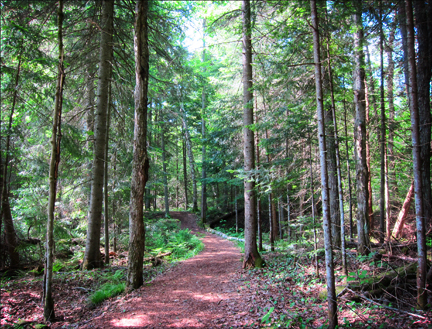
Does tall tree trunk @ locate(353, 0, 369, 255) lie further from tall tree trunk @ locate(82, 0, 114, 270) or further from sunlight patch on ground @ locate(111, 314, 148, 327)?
tall tree trunk @ locate(82, 0, 114, 270)

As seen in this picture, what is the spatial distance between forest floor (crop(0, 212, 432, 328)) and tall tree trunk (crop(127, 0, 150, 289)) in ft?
2.03

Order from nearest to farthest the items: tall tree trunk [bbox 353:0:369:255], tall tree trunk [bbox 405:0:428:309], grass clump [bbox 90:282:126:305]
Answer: tall tree trunk [bbox 405:0:428:309] → grass clump [bbox 90:282:126:305] → tall tree trunk [bbox 353:0:369:255]

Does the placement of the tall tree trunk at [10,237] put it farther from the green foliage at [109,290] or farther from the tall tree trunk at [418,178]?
the tall tree trunk at [418,178]

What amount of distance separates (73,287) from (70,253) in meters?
4.26

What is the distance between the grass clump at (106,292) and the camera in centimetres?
565

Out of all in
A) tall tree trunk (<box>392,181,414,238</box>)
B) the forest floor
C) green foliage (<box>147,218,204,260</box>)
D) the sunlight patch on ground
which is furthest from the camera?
green foliage (<box>147,218,204,260</box>)

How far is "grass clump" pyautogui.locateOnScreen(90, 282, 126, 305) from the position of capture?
18.5ft

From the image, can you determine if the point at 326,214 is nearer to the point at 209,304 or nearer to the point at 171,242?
the point at 209,304

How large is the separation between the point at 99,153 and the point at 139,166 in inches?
128

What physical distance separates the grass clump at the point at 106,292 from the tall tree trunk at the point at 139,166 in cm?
28

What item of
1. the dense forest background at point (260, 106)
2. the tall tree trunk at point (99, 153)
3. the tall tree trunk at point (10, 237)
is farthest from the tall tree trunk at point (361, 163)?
the tall tree trunk at point (10, 237)

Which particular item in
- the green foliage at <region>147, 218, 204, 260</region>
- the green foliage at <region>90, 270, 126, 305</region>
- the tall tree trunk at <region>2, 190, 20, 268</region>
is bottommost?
the green foliage at <region>147, 218, 204, 260</region>

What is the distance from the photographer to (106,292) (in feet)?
19.4

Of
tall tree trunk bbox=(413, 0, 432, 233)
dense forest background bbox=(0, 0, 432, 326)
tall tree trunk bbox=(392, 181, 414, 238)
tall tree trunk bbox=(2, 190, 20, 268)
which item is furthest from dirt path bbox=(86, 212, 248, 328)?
tall tree trunk bbox=(392, 181, 414, 238)
